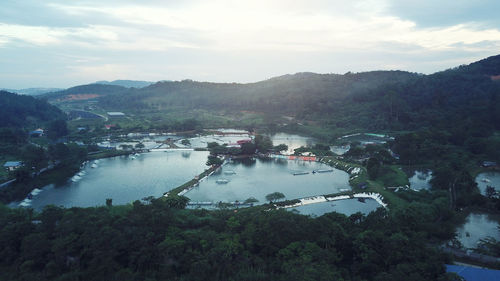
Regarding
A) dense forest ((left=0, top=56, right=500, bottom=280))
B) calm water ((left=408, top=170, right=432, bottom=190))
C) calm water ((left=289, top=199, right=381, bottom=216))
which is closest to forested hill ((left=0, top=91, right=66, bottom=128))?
dense forest ((left=0, top=56, right=500, bottom=280))

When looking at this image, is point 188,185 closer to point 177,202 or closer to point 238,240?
point 177,202

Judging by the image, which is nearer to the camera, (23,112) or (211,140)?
(211,140)

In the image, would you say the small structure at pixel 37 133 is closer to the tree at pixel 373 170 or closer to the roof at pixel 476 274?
the tree at pixel 373 170

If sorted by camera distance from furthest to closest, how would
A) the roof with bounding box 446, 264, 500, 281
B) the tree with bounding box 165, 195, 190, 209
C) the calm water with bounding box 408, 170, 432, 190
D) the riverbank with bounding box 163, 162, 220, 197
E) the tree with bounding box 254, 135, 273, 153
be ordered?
the tree with bounding box 254, 135, 273, 153 → the calm water with bounding box 408, 170, 432, 190 → the riverbank with bounding box 163, 162, 220, 197 → the tree with bounding box 165, 195, 190, 209 → the roof with bounding box 446, 264, 500, 281

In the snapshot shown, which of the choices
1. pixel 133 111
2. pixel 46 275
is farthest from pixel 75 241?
pixel 133 111

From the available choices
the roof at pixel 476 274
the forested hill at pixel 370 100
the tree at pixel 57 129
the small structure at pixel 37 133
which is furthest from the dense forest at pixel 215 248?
the small structure at pixel 37 133

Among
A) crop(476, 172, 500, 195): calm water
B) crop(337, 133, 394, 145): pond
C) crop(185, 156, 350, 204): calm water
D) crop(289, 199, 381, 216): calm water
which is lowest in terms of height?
crop(289, 199, 381, 216): calm water

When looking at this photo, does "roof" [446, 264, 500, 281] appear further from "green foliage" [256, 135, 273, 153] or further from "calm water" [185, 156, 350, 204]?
"green foliage" [256, 135, 273, 153]

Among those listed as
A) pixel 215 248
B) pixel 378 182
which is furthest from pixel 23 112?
pixel 378 182
